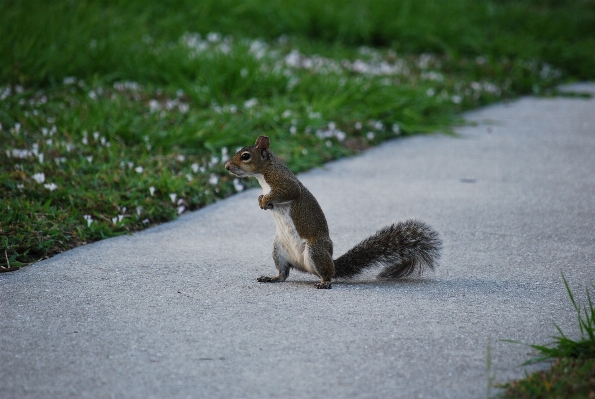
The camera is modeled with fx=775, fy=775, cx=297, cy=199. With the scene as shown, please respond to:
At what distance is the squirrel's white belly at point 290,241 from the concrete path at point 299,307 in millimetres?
127

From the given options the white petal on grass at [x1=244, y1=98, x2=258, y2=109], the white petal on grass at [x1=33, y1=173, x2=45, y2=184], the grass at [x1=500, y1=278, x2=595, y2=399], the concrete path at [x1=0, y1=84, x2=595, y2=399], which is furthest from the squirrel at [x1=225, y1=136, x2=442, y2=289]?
the white petal on grass at [x1=244, y1=98, x2=258, y2=109]

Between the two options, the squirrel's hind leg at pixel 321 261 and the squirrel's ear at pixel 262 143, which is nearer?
the squirrel's hind leg at pixel 321 261

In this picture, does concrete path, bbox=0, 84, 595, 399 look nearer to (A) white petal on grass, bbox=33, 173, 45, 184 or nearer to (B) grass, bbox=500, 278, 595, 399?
(B) grass, bbox=500, 278, 595, 399

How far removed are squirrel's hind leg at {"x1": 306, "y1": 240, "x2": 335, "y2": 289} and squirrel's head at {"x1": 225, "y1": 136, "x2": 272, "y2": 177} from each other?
479 mm

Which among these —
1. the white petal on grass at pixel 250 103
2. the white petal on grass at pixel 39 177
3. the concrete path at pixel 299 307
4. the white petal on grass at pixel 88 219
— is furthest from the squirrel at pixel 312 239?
the white petal on grass at pixel 250 103

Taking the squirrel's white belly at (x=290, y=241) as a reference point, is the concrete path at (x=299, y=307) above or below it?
below

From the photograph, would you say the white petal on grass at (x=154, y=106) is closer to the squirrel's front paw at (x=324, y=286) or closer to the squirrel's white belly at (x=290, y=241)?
the squirrel's white belly at (x=290, y=241)

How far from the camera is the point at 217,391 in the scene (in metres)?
2.66

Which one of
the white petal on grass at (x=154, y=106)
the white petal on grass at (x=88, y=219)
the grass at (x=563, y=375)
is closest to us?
the grass at (x=563, y=375)

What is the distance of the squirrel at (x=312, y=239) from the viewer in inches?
149

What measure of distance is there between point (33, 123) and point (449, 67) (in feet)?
19.4

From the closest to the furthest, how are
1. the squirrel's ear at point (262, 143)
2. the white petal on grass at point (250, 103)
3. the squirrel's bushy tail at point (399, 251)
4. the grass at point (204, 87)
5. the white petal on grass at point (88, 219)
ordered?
the squirrel's bushy tail at point (399, 251) → the squirrel's ear at point (262, 143) → the white petal on grass at point (88, 219) → the grass at point (204, 87) → the white petal on grass at point (250, 103)

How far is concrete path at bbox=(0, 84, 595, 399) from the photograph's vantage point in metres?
2.77

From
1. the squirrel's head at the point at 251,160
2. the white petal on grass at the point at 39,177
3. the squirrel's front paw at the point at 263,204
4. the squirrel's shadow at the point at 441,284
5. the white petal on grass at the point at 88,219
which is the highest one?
the squirrel's head at the point at 251,160
